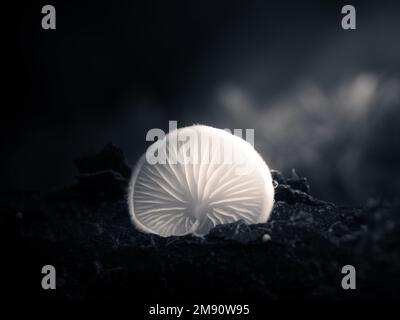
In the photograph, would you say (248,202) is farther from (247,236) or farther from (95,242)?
(95,242)

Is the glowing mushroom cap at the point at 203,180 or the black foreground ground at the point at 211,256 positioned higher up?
the glowing mushroom cap at the point at 203,180

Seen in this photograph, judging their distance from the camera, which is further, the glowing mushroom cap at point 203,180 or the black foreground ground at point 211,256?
the glowing mushroom cap at point 203,180

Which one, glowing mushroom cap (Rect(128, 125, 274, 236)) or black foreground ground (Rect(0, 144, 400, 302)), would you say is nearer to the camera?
black foreground ground (Rect(0, 144, 400, 302))

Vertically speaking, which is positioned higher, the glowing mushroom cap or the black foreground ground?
the glowing mushroom cap
